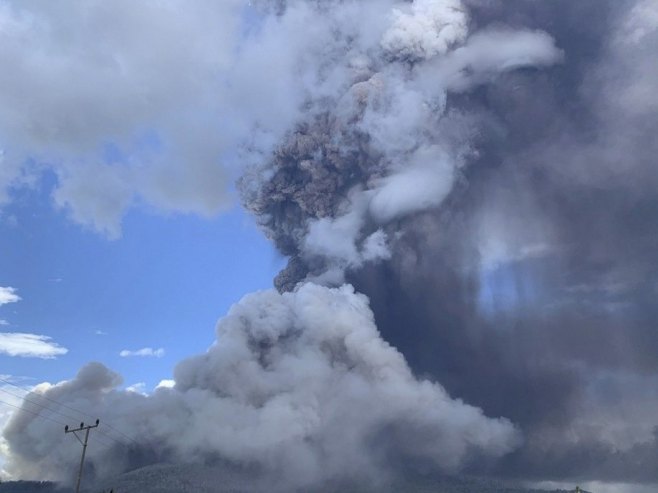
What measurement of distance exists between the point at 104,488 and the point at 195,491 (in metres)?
30.3

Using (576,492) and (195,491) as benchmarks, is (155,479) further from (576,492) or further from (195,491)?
(576,492)

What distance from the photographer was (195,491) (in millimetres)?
199625

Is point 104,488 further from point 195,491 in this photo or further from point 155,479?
point 195,491

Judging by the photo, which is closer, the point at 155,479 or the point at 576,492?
the point at 576,492

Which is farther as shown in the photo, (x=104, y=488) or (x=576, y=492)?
(x=104, y=488)

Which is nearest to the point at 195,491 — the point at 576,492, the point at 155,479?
the point at 155,479

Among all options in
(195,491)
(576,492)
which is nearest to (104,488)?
(195,491)

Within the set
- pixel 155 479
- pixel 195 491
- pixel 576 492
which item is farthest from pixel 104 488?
pixel 576 492

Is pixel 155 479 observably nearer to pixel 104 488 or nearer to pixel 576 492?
pixel 104 488

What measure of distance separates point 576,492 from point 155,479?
168919 mm

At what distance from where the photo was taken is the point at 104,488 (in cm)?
19012

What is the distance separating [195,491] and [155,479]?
14.7 metres

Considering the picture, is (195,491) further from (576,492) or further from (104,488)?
(576,492)

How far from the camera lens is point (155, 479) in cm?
19925
